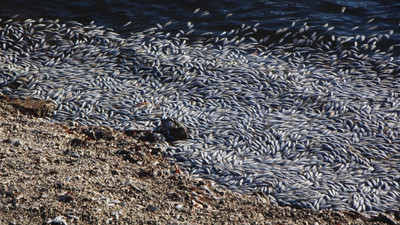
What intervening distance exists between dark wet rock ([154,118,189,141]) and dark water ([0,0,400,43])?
3.98 metres

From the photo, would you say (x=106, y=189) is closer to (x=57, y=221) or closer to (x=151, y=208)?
(x=151, y=208)

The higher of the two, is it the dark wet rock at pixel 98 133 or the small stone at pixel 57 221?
the small stone at pixel 57 221

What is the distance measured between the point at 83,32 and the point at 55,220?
23.2ft

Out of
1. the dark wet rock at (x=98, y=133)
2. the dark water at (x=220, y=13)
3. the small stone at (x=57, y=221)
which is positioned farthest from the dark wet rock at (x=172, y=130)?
the dark water at (x=220, y=13)

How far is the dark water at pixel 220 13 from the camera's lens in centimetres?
1222

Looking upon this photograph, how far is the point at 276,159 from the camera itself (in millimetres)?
8258

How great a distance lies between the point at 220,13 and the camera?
1272 cm

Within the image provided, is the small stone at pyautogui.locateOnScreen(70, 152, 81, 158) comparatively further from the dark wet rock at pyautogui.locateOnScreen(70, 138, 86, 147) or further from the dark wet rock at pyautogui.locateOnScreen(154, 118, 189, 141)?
the dark wet rock at pyautogui.locateOnScreen(154, 118, 189, 141)

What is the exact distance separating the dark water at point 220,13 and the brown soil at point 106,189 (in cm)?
485

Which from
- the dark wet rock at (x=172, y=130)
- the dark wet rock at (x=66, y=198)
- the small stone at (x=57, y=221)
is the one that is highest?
the dark wet rock at (x=66, y=198)

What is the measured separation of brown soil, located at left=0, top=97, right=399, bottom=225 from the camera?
19.7 feet

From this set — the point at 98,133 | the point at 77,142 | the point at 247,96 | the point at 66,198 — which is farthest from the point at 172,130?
the point at 66,198

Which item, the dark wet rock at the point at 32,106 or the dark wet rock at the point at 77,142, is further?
the dark wet rock at the point at 32,106

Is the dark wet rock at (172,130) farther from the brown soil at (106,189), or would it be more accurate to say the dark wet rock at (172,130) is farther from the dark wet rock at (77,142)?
the dark wet rock at (77,142)
